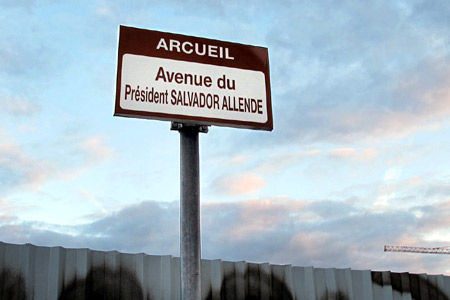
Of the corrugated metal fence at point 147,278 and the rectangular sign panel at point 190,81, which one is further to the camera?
the corrugated metal fence at point 147,278

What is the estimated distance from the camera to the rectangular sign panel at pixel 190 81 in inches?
206

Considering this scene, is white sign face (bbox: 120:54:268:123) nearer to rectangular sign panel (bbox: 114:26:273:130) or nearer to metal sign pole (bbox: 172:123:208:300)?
rectangular sign panel (bbox: 114:26:273:130)

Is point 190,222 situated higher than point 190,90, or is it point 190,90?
point 190,90

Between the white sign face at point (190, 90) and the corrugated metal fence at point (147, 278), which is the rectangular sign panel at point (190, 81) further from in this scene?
the corrugated metal fence at point (147, 278)

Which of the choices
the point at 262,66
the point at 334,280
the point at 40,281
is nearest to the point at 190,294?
the point at 262,66

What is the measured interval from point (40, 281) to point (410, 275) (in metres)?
8.36

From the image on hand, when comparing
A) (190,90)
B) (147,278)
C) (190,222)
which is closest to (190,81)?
(190,90)

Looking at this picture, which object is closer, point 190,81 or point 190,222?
point 190,222

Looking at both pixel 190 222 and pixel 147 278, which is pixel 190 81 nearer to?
pixel 190 222

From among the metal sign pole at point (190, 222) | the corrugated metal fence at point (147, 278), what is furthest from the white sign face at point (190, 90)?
the corrugated metal fence at point (147, 278)

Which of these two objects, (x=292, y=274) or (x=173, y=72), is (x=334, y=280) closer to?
(x=292, y=274)

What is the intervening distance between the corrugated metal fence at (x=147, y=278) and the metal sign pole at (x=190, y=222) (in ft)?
15.2

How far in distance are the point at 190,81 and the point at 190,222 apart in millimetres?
1401

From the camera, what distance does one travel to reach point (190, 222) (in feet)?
15.6
